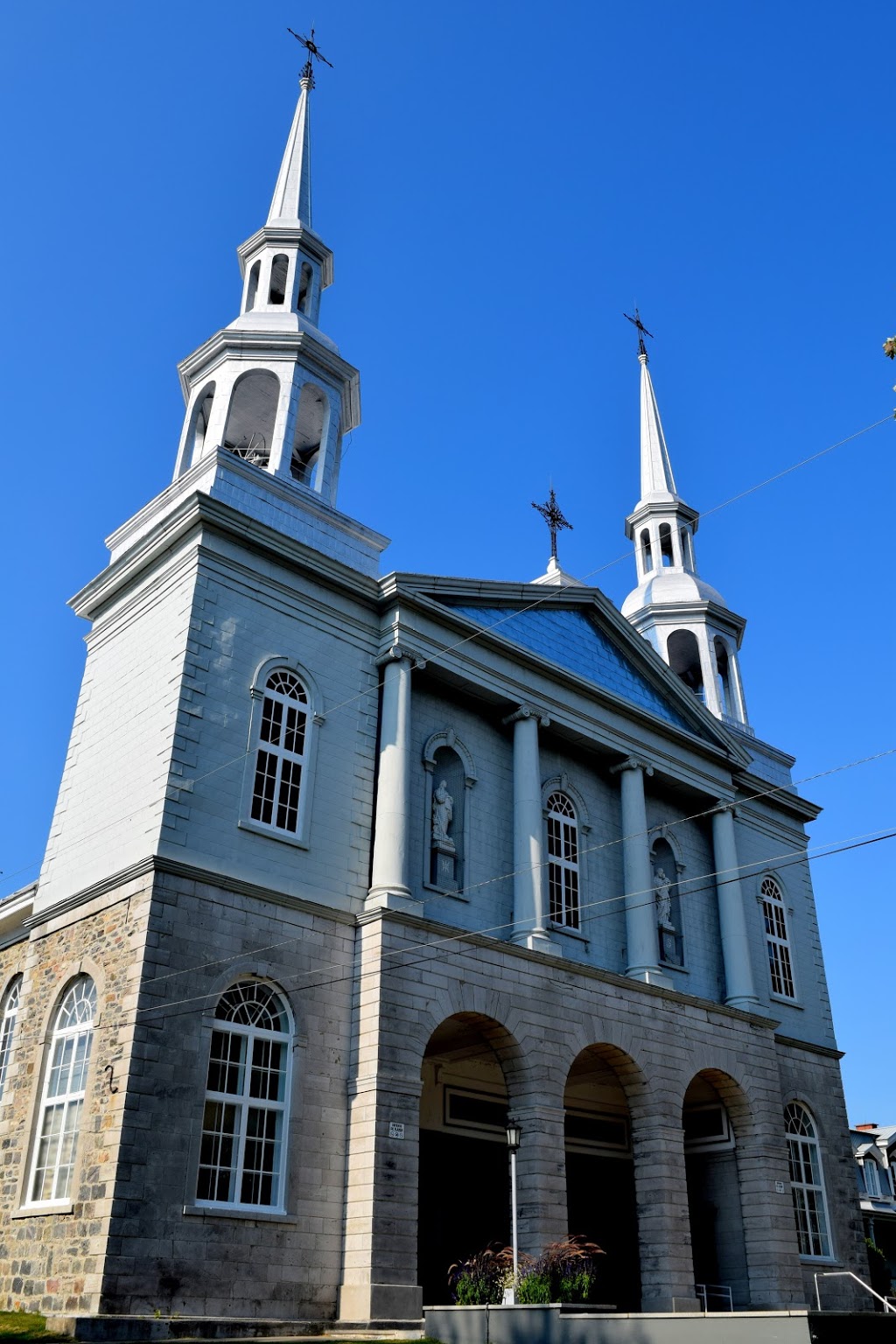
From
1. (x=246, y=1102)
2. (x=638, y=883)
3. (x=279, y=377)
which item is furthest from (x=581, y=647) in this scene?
(x=246, y=1102)

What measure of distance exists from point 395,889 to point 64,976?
5.77 m

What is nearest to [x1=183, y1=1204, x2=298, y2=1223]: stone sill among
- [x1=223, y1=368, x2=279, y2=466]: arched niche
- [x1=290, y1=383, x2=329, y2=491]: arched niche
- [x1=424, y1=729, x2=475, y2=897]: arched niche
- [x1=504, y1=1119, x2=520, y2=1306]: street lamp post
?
[x1=504, y1=1119, x2=520, y2=1306]: street lamp post

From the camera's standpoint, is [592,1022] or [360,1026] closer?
[360,1026]

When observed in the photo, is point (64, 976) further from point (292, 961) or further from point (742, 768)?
point (742, 768)

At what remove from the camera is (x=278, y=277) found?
98.0ft

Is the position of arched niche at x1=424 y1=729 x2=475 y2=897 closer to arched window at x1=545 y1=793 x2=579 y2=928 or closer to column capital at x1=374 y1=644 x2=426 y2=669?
column capital at x1=374 y1=644 x2=426 y2=669

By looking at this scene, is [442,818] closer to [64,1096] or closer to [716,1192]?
[64,1096]

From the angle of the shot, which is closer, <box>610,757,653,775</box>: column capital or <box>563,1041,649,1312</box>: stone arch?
<box>563,1041,649,1312</box>: stone arch

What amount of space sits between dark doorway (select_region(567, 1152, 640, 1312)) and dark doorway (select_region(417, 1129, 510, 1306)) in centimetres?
249

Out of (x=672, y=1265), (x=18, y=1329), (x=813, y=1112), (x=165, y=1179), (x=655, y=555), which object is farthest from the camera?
(x=655, y=555)

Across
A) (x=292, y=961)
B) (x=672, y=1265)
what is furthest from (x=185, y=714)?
(x=672, y=1265)

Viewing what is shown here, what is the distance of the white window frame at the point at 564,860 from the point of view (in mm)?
24984

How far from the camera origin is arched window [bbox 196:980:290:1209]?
701 inches

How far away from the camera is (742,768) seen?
30.8 meters
